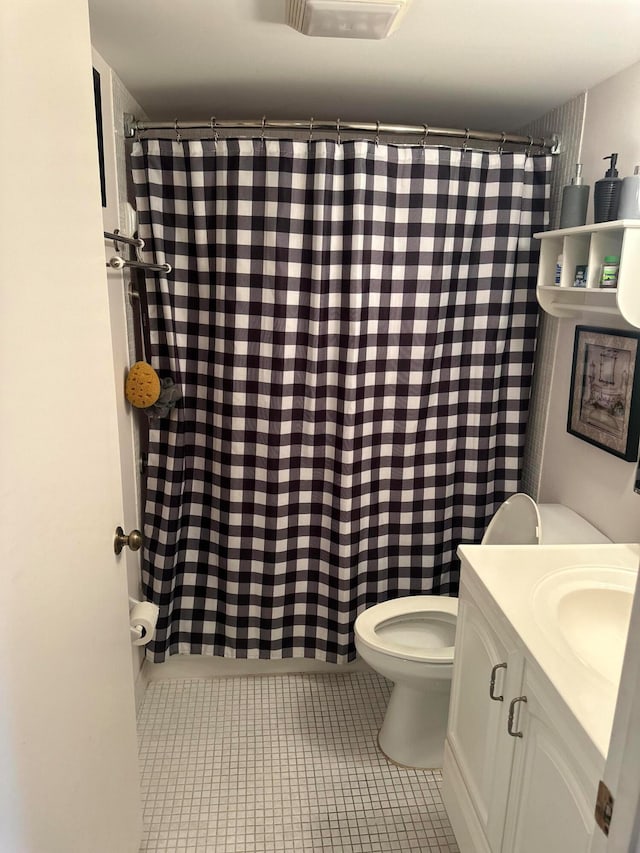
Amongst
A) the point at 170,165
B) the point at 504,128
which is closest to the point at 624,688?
the point at 170,165

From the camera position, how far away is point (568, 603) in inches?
54.6

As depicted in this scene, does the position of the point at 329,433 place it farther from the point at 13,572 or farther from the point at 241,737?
the point at 13,572

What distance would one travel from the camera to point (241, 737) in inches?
83.5

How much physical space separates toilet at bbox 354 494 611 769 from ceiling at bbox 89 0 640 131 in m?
1.27

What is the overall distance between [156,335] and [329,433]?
701 millimetres

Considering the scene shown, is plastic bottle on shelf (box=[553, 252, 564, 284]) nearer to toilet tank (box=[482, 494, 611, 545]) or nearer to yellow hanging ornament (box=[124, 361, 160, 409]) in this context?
toilet tank (box=[482, 494, 611, 545])

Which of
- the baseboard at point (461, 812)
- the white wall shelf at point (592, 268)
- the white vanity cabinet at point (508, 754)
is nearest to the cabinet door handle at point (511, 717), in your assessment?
the white vanity cabinet at point (508, 754)

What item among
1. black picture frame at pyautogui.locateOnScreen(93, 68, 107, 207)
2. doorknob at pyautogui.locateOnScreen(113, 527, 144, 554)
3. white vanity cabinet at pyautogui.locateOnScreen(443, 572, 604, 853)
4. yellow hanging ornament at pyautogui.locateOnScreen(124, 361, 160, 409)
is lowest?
white vanity cabinet at pyautogui.locateOnScreen(443, 572, 604, 853)

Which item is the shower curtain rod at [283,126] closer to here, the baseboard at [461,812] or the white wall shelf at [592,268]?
the white wall shelf at [592,268]

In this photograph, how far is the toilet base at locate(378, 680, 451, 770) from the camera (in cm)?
198

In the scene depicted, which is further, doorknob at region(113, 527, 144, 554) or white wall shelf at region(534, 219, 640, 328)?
white wall shelf at region(534, 219, 640, 328)

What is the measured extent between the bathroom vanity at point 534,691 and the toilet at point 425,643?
0.21m

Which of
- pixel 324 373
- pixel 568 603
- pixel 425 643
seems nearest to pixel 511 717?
pixel 568 603

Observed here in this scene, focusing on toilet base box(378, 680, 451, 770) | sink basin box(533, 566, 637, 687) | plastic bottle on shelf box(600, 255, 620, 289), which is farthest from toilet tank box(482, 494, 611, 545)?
→ plastic bottle on shelf box(600, 255, 620, 289)
